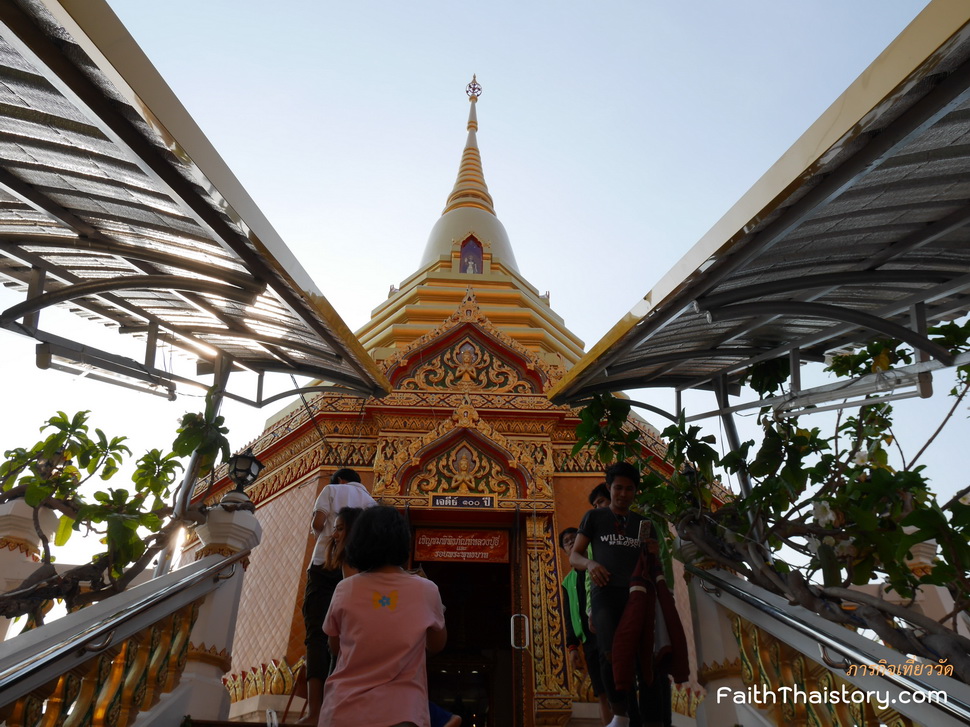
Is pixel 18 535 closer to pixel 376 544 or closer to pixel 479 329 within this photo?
pixel 479 329

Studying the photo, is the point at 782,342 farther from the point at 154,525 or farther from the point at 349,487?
the point at 154,525

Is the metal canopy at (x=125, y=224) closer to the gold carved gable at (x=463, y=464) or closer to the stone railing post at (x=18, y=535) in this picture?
the gold carved gable at (x=463, y=464)

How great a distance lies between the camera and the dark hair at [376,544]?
2902 mm

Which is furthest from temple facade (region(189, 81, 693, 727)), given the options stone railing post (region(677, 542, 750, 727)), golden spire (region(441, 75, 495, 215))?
golden spire (region(441, 75, 495, 215))

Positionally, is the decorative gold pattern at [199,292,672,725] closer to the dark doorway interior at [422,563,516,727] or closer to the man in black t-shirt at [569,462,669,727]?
the dark doorway interior at [422,563,516,727]

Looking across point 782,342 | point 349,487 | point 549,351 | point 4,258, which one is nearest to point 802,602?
point 782,342

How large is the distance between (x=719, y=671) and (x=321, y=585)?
2371 millimetres

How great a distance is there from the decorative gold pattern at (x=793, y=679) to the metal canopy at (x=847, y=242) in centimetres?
160

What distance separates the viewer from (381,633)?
266 centimetres

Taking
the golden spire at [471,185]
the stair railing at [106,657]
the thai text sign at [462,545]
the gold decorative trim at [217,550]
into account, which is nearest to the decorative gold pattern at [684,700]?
the thai text sign at [462,545]

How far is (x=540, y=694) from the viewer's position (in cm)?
697

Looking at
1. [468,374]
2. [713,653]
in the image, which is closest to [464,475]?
[468,374]

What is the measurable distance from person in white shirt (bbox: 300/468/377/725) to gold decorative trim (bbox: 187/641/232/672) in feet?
2.23

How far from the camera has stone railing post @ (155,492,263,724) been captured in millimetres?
4266
